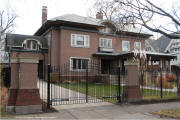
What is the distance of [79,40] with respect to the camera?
75.9ft

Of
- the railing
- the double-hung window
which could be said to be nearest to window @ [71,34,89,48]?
the double-hung window

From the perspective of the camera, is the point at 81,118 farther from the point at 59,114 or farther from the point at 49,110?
the point at 49,110

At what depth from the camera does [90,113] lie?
730 centimetres

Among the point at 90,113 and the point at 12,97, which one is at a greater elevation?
the point at 12,97

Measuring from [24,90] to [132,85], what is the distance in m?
5.20

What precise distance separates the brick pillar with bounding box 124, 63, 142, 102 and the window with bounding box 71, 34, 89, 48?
14.0 m

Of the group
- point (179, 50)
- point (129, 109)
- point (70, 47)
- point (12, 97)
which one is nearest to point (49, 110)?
point (12, 97)

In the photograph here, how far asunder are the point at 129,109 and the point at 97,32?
57.0 ft

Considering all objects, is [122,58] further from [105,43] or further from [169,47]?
[169,47]

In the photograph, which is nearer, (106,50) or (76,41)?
(76,41)

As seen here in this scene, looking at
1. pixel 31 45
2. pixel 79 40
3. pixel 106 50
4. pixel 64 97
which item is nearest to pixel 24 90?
pixel 64 97

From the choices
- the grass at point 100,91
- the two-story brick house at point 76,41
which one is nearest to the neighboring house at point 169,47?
the two-story brick house at point 76,41

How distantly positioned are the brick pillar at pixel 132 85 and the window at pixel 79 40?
550 inches

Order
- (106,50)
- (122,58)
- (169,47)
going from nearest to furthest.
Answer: (122,58) < (106,50) < (169,47)
